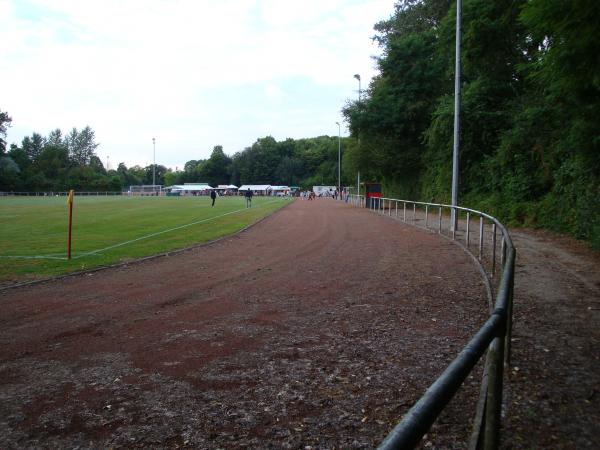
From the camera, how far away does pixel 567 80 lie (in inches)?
327

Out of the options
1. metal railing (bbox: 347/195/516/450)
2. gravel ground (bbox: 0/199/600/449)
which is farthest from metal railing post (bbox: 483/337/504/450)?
gravel ground (bbox: 0/199/600/449)

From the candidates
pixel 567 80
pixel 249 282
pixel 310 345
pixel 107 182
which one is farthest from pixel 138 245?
pixel 107 182

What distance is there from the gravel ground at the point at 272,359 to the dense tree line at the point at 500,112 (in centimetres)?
387

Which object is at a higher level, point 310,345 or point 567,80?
point 567,80

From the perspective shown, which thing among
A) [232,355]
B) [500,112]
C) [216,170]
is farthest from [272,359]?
[216,170]

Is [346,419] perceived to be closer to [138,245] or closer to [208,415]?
[208,415]

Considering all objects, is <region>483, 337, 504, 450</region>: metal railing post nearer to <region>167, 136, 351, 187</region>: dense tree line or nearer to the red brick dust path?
the red brick dust path

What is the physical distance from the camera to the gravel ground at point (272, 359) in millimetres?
3674

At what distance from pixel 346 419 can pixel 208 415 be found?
3.56 feet

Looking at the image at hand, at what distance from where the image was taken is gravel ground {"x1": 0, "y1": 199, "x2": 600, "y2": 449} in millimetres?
3674

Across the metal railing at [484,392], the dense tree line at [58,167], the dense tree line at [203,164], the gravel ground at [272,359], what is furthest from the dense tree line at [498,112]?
the dense tree line at [58,167]

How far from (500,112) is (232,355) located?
22.2m

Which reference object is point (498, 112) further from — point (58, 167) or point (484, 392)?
point (58, 167)

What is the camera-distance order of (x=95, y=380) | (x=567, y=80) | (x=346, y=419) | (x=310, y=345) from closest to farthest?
(x=346, y=419), (x=95, y=380), (x=310, y=345), (x=567, y=80)
